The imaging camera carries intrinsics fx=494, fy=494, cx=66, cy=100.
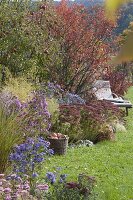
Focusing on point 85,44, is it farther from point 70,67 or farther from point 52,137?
point 52,137

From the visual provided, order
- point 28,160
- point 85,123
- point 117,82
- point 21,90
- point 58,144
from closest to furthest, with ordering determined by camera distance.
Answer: point 28,160 < point 58,144 < point 21,90 < point 85,123 < point 117,82

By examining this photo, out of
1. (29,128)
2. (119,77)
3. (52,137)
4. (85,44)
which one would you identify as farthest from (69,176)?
(119,77)

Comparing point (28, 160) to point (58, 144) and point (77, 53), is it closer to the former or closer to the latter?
point (58, 144)

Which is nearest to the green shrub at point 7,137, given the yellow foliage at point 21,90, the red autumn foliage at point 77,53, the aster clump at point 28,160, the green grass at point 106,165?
the aster clump at point 28,160

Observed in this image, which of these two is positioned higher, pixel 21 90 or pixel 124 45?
pixel 21 90

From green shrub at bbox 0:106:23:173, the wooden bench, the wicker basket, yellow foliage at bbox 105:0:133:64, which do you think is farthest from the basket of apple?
yellow foliage at bbox 105:0:133:64

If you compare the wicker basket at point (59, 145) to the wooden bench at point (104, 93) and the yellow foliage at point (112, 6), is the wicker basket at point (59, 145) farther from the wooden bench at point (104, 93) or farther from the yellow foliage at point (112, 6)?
the yellow foliage at point (112, 6)

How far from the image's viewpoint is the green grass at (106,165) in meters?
6.21

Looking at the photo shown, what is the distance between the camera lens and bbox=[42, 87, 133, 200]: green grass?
621 cm

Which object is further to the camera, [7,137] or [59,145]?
[59,145]

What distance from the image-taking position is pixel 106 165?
25.3 ft

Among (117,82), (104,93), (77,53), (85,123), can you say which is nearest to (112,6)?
(85,123)

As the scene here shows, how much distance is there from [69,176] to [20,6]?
6491 millimetres

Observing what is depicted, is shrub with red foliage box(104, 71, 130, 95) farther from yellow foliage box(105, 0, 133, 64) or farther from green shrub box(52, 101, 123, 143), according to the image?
yellow foliage box(105, 0, 133, 64)
